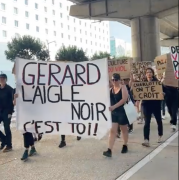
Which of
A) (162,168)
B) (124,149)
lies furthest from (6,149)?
(162,168)

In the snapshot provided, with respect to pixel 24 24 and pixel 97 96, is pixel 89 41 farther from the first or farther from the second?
pixel 97 96

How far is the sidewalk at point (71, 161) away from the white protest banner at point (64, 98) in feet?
1.91

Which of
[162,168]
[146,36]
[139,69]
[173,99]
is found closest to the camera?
[162,168]

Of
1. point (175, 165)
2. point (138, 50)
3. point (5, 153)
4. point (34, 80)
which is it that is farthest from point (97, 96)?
point (138, 50)

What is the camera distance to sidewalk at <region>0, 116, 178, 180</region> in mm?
4398

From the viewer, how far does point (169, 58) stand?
744 cm

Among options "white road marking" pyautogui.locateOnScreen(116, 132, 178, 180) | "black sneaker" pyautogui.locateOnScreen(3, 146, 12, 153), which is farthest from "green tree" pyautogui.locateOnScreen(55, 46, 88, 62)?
"white road marking" pyautogui.locateOnScreen(116, 132, 178, 180)

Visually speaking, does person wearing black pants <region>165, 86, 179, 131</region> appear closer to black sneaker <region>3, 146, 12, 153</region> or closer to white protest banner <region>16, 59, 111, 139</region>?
white protest banner <region>16, 59, 111, 139</region>

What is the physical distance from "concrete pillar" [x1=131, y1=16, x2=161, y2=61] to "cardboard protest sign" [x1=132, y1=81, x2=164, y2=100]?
10.7 meters

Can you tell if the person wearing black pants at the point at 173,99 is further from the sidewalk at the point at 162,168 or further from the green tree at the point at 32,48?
the green tree at the point at 32,48

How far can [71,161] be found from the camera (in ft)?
16.8

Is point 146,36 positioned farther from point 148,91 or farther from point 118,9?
point 148,91

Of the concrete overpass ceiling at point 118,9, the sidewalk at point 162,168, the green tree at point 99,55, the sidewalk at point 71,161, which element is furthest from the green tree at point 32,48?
the green tree at point 99,55

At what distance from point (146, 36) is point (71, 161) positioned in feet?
43.8
